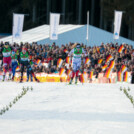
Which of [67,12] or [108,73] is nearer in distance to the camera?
[108,73]

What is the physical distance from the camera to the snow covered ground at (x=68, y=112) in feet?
30.9

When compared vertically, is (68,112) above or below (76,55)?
below

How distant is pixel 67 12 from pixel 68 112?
48203 millimetres

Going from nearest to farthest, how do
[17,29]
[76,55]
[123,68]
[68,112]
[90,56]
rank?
[68,112], [76,55], [123,68], [90,56], [17,29]

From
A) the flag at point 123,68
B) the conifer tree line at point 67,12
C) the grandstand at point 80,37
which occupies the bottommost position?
the flag at point 123,68

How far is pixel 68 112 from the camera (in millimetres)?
11750

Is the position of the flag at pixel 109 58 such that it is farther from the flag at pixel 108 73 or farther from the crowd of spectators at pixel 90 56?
the flag at pixel 108 73

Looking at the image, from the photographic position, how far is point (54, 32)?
33656mm

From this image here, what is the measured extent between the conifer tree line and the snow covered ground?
33.3 meters

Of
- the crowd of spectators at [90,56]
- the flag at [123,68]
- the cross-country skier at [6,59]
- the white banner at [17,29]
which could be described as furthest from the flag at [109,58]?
the white banner at [17,29]

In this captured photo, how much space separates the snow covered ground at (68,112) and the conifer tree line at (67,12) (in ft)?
109

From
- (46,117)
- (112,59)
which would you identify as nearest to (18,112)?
(46,117)

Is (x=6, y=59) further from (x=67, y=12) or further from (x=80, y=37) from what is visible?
(x=67, y=12)

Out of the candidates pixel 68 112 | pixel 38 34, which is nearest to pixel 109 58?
pixel 38 34
